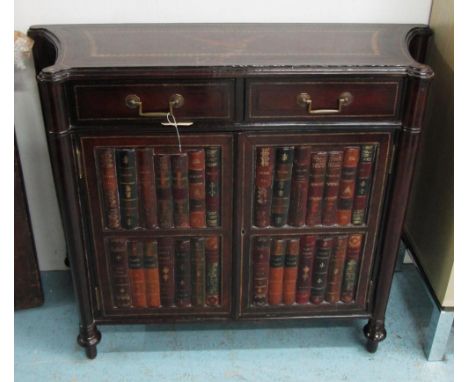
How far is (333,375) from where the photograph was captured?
174 cm

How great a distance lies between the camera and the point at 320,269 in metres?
1.66

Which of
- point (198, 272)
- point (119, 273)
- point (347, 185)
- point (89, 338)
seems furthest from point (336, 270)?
point (89, 338)

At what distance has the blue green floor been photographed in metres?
1.75

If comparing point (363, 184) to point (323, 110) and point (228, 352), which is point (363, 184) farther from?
point (228, 352)

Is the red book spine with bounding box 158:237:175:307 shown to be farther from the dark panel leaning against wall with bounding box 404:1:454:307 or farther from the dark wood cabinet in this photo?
the dark panel leaning against wall with bounding box 404:1:454:307

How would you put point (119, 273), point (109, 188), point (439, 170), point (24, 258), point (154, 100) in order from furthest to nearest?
point (24, 258)
point (439, 170)
point (119, 273)
point (109, 188)
point (154, 100)

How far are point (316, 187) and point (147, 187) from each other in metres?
0.45

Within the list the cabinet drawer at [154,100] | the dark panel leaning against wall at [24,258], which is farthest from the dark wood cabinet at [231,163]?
the dark panel leaning against wall at [24,258]

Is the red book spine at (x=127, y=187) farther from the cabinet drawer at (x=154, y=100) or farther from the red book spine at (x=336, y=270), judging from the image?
the red book spine at (x=336, y=270)

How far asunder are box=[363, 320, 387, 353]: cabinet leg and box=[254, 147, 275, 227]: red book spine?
0.51 m

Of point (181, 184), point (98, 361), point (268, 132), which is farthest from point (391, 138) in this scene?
point (98, 361)

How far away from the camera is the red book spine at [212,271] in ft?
5.24

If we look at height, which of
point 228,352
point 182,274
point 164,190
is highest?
point 164,190

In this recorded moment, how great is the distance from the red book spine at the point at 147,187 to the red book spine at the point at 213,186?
14cm
